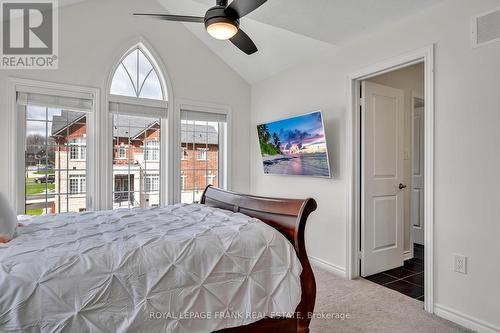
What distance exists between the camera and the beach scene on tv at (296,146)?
334 centimetres

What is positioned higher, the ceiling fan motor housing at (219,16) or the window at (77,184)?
the ceiling fan motor housing at (219,16)

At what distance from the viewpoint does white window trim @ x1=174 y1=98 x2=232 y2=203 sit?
4.12 meters

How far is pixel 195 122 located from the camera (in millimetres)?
4418

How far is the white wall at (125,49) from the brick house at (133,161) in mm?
434

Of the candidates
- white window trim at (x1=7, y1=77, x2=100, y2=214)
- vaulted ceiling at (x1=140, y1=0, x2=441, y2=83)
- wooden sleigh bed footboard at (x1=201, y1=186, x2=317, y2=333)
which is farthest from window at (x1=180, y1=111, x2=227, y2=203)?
wooden sleigh bed footboard at (x1=201, y1=186, x2=317, y2=333)

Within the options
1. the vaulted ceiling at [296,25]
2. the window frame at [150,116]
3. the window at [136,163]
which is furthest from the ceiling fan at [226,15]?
the window at [136,163]

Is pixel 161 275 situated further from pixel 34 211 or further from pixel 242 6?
pixel 34 211

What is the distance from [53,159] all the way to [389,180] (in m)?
3.96

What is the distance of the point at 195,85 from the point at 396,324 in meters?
3.68

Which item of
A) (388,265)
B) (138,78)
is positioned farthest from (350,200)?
(138,78)

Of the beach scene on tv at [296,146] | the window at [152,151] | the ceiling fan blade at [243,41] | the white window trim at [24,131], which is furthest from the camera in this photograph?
the window at [152,151]

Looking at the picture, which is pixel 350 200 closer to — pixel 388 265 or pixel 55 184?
pixel 388 265

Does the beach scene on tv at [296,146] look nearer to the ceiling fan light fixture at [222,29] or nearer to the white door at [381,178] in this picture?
the white door at [381,178]

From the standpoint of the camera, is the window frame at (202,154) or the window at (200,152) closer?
the window at (200,152)
